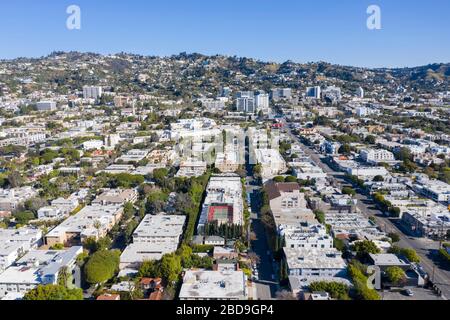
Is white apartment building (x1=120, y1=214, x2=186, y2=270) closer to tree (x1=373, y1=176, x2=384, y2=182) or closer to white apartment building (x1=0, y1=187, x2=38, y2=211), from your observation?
white apartment building (x1=0, y1=187, x2=38, y2=211)

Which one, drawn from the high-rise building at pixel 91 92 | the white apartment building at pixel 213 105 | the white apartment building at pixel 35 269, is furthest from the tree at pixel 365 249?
the high-rise building at pixel 91 92

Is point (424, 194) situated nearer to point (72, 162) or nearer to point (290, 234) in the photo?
point (290, 234)

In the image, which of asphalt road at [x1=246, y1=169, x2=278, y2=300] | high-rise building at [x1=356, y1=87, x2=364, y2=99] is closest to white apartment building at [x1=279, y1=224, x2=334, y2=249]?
asphalt road at [x1=246, y1=169, x2=278, y2=300]

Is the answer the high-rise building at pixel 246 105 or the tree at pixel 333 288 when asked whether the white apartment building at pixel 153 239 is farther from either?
the high-rise building at pixel 246 105

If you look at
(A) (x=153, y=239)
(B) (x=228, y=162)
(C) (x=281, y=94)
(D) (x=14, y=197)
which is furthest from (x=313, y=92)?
(A) (x=153, y=239)

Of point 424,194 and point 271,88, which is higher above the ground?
point 271,88
